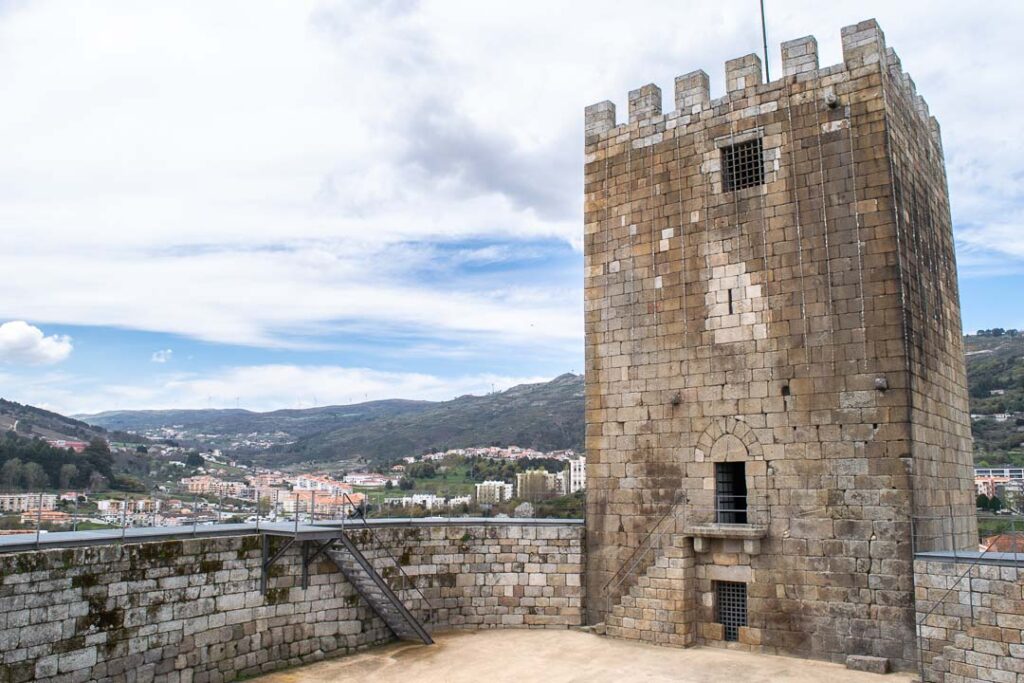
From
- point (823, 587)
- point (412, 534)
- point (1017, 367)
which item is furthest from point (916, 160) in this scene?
point (1017, 367)

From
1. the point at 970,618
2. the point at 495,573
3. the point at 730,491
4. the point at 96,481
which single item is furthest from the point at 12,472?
the point at 970,618

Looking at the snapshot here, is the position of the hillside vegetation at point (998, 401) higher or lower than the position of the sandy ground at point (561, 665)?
higher

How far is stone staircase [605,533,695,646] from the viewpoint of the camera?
13062 mm

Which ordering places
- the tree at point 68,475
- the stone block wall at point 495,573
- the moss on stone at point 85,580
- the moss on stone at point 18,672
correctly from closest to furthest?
the moss on stone at point 18,672 < the moss on stone at point 85,580 < the stone block wall at point 495,573 < the tree at point 68,475

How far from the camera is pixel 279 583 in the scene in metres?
12.4

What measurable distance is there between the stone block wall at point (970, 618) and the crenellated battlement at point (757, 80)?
859 cm

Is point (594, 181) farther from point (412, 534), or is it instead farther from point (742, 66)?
point (412, 534)

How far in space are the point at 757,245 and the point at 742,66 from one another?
3721 mm

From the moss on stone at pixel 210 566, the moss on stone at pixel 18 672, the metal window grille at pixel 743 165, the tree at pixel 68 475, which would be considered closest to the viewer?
the moss on stone at pixel 18 672

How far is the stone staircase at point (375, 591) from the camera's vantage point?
1269 centimetres

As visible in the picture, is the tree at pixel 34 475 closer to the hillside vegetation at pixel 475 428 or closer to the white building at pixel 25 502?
the white building at pixel 25 502

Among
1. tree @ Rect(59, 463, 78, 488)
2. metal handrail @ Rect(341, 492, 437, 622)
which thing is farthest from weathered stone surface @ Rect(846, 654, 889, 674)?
tree @ Rect(59, 463, 78, 488)

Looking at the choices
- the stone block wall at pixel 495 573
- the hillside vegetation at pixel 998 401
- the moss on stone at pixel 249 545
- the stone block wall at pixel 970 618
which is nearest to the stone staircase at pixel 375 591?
the stone block wall at pixel 495 573

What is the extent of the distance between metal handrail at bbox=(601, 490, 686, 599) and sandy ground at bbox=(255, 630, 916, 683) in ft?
4.10
